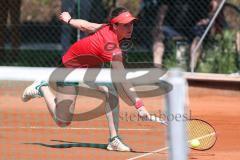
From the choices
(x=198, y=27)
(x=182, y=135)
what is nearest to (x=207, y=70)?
(x=198, y=27)

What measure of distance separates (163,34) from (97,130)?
16.5 feet

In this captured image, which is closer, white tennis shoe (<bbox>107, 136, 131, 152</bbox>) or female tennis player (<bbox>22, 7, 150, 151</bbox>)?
female tennis player (<bbox>22, 7, 150, 151</bbox>)

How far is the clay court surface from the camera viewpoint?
26.5 feet

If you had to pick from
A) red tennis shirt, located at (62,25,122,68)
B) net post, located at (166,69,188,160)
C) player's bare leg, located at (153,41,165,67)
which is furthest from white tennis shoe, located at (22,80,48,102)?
player's bare leg, located at (153,41,165,67)

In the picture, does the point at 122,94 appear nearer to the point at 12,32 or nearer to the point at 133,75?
the point at 133,75

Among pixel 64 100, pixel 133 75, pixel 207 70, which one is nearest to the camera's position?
pixel 133 75

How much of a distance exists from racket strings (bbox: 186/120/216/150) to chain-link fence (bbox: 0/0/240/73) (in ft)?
17.0

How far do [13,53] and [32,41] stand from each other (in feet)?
4.98

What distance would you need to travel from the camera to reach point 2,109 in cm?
1156

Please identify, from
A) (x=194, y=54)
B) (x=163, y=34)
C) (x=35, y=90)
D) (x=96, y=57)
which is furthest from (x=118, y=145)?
(x=163, y=34)

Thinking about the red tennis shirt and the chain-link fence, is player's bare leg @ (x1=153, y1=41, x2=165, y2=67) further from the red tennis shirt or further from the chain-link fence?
the red tennis shirt

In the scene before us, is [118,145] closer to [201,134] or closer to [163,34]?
[201,134]

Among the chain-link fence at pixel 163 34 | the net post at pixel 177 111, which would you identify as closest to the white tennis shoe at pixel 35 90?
the net post at pixel 177 111

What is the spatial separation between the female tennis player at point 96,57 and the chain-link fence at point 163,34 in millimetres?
5332
